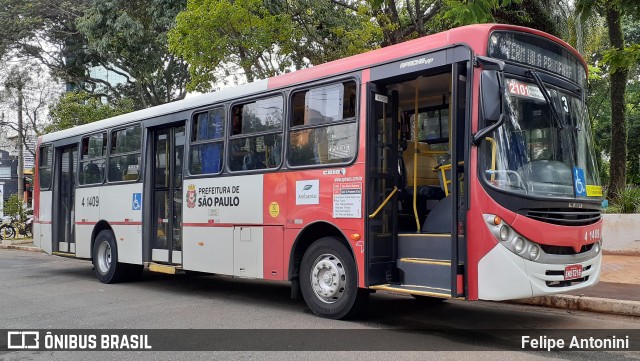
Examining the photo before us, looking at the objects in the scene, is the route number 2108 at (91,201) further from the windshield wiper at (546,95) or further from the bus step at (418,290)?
the windshield wiper at (546,95)

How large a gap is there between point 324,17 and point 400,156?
10487mm

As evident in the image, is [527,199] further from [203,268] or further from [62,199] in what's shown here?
[62,199]

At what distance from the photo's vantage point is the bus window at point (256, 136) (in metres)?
8.12

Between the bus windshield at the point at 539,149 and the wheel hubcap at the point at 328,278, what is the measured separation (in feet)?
7.47

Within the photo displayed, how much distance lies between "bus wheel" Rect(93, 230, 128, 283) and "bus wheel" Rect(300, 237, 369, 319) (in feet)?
17.0

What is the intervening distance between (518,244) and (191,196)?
5597 millimetres

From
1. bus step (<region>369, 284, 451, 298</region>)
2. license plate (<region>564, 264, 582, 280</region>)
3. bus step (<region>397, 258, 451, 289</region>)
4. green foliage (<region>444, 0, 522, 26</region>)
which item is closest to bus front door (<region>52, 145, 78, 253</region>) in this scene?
bus step (<region>369, 284, 451, 298</region>)

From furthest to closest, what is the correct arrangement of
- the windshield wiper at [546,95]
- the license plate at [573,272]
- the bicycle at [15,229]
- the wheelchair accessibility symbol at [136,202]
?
1. the bicycle at [15,229]
2. the wheelchair accessibility symbol at [136,202]
3. the windshield wiper at [546,95]
4. the license plate at [573,272]

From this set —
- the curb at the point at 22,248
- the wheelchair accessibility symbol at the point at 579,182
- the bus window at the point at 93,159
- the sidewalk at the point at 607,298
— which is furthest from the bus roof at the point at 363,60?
the curb at the point at 22,248

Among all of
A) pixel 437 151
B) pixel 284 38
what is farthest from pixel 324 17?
pixel 437 151

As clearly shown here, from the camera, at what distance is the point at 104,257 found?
→ 1158cm

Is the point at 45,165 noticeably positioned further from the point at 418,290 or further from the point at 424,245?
the point at 418,290

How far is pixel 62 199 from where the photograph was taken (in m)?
13.1

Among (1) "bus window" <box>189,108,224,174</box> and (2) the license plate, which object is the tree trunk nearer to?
(2) the license plate
